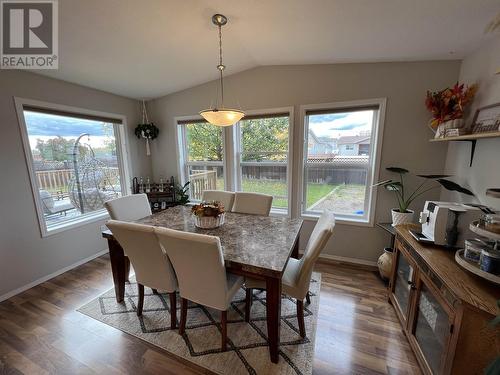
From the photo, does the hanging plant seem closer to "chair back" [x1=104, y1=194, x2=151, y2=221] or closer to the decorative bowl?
"chair back" [x1=104, y1=194, x2=151, y2=221]

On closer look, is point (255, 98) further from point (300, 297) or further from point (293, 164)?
point (300, 297)

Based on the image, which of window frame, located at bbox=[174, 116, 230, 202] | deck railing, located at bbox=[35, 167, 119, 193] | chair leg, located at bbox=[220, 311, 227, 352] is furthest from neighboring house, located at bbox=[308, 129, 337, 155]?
deck railing, located at bbox=[35, 167, 119, 193]

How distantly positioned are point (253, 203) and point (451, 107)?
2.00m

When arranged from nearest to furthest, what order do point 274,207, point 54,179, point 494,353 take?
point 494,353, point 54,179, point 274,207

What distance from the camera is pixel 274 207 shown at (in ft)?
10.3

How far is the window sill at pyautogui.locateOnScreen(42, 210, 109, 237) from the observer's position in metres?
2.41

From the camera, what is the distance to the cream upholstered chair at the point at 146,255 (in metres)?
1.38

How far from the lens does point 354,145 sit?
255 centimetres

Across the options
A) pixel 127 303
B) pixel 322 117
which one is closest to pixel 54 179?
pixel 127 303

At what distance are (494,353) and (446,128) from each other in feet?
5.20

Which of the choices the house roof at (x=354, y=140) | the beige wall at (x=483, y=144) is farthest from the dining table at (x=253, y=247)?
the beige wall at (x=483, y=144)

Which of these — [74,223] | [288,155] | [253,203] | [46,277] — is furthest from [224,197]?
[46,277]

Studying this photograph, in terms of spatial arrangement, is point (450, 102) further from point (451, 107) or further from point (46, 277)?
point (46, 277)

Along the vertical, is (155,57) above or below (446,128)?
above
